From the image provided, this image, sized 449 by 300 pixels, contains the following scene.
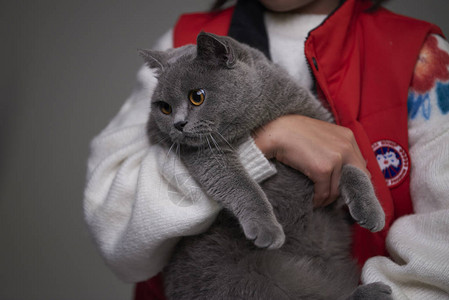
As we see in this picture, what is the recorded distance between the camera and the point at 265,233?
83 centimetres

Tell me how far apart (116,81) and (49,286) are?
1.13m

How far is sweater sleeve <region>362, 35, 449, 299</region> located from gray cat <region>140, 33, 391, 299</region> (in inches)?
3.2

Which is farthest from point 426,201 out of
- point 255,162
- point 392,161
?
point 255,162

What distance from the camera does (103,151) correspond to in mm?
1113

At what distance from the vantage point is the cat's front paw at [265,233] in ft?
2.69

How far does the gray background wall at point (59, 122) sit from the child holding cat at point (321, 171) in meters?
1.02

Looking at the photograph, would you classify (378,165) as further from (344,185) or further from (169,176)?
(169,176)

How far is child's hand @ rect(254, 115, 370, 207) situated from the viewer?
3.11 ft

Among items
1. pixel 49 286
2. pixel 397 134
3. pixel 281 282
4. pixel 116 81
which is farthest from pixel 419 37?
pixel 49 286

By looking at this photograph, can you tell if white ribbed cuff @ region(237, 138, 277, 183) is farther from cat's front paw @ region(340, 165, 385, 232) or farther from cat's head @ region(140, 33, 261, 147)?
cat's front paw @ region(340, 165, 385, 232)

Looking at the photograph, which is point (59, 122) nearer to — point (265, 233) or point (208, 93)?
point (208, 93)

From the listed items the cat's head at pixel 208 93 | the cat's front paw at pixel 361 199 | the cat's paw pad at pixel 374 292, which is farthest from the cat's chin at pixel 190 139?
the cat's paw pad at pixel 374 292

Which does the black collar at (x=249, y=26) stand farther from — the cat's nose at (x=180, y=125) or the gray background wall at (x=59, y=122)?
the gray background wall at (x=59, y=122)

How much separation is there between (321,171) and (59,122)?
5.28 ft
